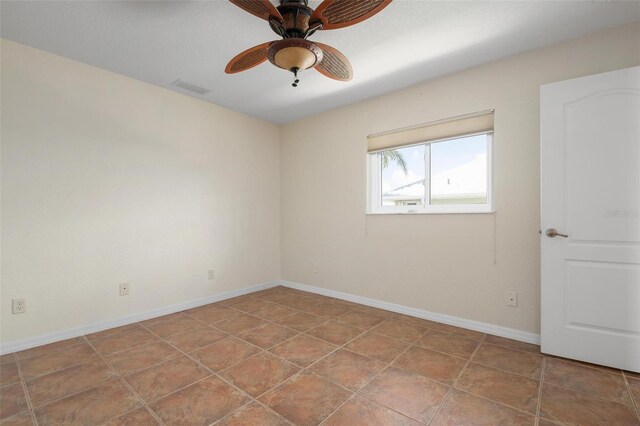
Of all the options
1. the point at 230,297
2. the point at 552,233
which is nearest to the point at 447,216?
the point at 552,233

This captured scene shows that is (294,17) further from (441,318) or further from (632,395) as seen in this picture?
(632,395)

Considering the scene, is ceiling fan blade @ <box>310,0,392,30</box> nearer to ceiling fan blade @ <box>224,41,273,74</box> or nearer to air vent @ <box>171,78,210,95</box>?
ceiling fan blade @ <box>224,41,273,74</box>

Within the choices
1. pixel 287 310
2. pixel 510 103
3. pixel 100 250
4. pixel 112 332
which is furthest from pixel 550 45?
pixel 112 332

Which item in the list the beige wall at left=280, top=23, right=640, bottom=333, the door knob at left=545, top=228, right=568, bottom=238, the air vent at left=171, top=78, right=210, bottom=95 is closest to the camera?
the door knob at left=545, top=228, right=568, bottom=238

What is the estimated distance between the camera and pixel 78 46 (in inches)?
95.7

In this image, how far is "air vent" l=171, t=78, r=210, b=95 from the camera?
122 inches

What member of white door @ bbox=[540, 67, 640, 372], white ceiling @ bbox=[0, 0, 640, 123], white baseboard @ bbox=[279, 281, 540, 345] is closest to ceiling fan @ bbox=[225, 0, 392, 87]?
white ceiling @ bbox=[0, 0, 640, 123]

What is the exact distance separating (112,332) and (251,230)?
1993mm

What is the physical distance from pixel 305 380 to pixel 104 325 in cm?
221

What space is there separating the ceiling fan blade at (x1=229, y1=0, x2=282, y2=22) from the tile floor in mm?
2183

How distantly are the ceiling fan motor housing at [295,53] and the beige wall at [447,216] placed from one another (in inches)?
71.4

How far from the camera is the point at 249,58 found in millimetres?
1859

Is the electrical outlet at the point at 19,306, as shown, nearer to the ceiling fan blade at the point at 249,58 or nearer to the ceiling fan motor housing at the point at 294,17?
the ceiling fan blade at the point at 249,58

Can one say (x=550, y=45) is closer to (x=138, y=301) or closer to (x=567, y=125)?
(x=567, y=125)
